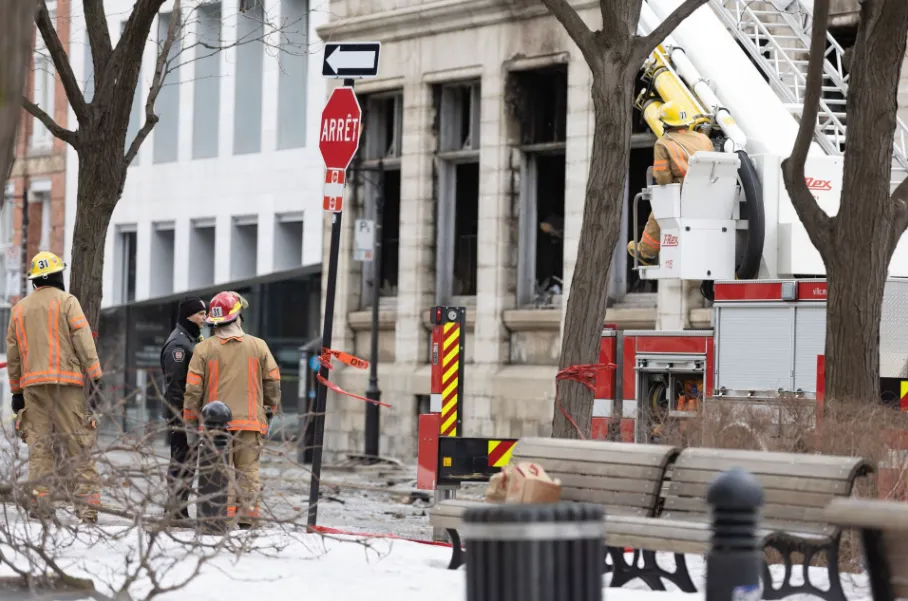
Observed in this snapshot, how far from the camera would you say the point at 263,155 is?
3281cm

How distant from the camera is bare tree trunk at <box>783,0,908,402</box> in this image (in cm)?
1302

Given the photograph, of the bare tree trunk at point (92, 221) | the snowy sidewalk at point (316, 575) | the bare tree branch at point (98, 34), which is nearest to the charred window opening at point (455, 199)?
the bare tree branch at point (98, 34)

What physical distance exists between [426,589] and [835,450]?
282 cm

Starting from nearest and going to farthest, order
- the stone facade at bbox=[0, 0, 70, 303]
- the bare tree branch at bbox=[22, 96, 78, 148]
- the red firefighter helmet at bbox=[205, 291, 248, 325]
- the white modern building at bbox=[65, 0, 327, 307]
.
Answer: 1. the red firefighter helmet at bbox=[205, 291, 248, 325]
2. the bare tree branch at bbox=[22, 96, 78, 148]
3. the white modern building at bbox=[65, 0, 327, 307]
4. the stone facade at bbox=[0, 0, 70, 303]

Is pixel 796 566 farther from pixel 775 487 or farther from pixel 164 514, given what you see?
pixel 164 514

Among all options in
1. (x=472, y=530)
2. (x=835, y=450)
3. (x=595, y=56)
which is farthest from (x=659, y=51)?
(x=472, y=530)

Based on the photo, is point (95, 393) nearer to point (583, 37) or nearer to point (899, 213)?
point (583, 37)

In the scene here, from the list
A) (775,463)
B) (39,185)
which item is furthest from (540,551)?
(39,185)

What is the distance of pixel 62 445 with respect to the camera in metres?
9.59

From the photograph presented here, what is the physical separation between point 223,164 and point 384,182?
624 cm

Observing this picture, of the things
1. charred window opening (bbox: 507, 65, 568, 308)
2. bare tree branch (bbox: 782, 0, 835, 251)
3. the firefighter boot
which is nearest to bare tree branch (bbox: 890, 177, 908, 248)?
bare tree branch (bbox: 782, 0, 835, 251)

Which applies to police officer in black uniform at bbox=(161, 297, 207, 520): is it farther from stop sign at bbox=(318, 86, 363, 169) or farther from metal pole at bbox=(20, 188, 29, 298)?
metal pole at bbox=(20, 188, 29, 298)

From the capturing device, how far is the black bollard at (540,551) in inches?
257

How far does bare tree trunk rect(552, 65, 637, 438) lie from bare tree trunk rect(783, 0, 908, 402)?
3.89 feet
